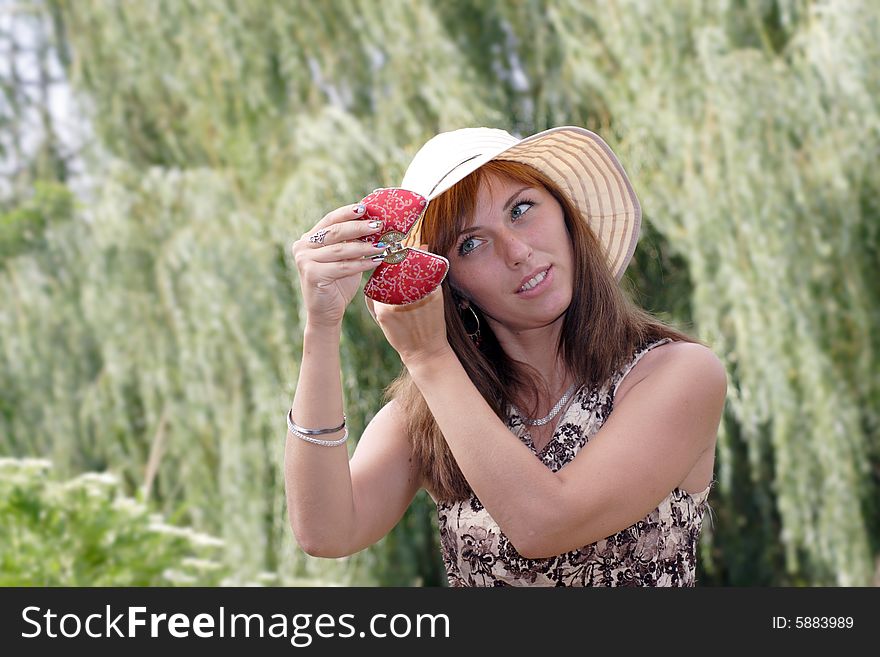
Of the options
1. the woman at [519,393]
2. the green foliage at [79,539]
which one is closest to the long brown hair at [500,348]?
the woman at [519,393]

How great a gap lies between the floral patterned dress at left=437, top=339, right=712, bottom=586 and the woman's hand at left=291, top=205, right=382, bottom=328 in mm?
372

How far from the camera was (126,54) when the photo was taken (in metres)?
5.07

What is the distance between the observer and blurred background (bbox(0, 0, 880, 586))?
13.1 ft

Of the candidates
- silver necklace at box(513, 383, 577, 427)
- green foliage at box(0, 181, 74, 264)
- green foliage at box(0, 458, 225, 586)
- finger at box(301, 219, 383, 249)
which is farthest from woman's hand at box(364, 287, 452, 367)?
green foliage at box(0, 181, 74, 264)

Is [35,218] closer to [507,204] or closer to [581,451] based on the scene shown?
[507,204]

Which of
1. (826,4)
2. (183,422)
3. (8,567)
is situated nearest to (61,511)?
(8,567)

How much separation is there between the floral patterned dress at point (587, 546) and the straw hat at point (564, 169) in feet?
0.84

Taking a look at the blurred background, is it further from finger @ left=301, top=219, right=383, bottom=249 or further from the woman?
finger @ left=301, top=219, right=383, bottom=249

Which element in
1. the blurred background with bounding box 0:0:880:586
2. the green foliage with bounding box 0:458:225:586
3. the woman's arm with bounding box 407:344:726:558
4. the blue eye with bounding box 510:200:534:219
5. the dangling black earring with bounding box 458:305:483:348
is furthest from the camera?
the blurred background with bounding box 0:0:880:586

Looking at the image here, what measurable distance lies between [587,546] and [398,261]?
1.56ft

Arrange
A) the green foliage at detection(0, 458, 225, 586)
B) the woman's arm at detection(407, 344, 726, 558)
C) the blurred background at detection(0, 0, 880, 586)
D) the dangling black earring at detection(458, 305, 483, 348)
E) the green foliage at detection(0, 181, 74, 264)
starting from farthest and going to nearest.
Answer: the green foliage at detection(0, 181, 74, 264)
the blurred background at detection(0, 0, 880, 586)
the green foliage at detection(0, 458, 225, 586)
the dangling black earring at detection(458, 305, 483, 348)
the woman's arm at detection(407, 344, 726, 558)

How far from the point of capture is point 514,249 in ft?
4.91

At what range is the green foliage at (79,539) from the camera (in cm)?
339

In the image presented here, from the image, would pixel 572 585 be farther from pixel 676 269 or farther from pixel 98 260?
pixel 98 260
